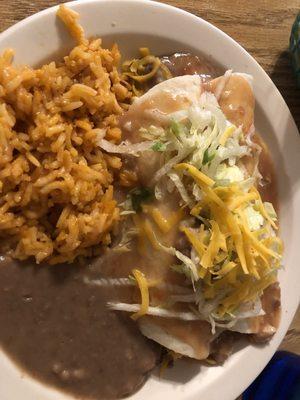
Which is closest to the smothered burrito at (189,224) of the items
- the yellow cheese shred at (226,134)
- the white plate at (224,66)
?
the yellow cheese shred at (226,134)

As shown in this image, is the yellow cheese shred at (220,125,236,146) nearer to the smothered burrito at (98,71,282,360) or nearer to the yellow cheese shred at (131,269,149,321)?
the smothered burrito at (98,71,282,360)

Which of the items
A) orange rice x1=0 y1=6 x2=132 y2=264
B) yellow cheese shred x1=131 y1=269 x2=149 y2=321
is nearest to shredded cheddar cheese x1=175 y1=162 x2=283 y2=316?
yellow cheese shred x1=131 y1=269 x2=149 y2=321

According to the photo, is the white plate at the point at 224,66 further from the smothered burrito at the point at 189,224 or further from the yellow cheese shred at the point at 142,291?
the yellow cheese shred at the point at 142,291

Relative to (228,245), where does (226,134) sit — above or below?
above

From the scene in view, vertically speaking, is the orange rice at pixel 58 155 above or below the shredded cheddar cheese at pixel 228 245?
above

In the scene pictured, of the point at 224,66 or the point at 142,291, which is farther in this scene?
the point at 224,66

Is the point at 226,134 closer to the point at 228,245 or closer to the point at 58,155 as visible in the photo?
the point at 228,245

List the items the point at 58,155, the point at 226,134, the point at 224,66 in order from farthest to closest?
the point at 224,66, the point at 226,134, the point at 58,155

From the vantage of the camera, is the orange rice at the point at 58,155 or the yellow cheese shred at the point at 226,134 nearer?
the orange rice at the point at 58,155

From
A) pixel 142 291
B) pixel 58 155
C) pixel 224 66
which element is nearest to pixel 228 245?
pixel 142 291

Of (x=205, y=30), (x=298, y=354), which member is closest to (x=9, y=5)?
(x=205, y=30)
